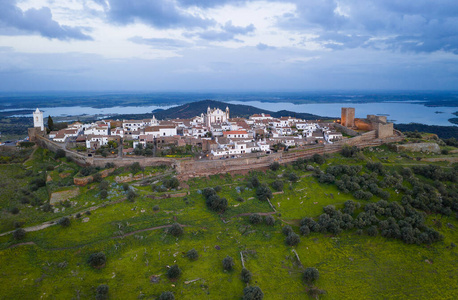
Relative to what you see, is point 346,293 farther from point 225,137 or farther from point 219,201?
point 225,137

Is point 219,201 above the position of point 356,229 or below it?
above

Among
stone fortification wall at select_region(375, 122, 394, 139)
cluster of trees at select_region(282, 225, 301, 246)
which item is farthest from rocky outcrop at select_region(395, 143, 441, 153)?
cluster of trees at select_region(282, 225, 301, 246)

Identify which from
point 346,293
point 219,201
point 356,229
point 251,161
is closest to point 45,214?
point 219,201

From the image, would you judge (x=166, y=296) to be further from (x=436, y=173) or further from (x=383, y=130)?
(x=383, y=130)

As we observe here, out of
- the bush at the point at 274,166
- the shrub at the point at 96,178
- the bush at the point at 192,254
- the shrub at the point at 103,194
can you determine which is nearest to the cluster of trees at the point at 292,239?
the bush at the point at 192,254

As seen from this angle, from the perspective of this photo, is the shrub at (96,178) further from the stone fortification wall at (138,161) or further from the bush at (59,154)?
the bush at (59,154)

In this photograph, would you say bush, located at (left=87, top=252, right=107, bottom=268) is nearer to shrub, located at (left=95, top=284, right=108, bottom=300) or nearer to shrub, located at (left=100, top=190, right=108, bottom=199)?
shrub, located at (left=95, top=284, right=108, bottom=300)
